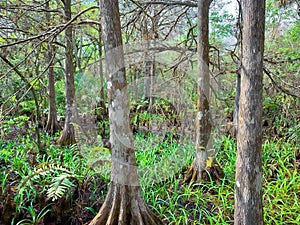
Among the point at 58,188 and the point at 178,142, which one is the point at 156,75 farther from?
the point at 58,188

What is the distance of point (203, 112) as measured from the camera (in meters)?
3.98

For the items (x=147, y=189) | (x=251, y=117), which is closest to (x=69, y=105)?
(x=147, y=189)

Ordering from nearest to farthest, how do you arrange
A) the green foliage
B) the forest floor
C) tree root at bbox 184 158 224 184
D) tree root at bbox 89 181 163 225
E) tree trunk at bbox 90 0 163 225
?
tree trunk at bbox 90 0 163 225 < tree root at bbox 89 181 163 225 < the green foliage < the forest floor < tree root at bbox 184 158 224 184

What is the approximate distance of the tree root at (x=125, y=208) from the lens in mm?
2697

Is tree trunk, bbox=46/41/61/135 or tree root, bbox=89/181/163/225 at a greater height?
tree trunk, bbox=46/41/61/135

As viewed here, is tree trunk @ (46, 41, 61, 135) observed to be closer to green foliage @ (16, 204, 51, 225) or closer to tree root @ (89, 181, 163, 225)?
green foliage @ (16, 204, 51, 225)

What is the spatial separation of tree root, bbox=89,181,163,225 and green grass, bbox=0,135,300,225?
59 centimetres

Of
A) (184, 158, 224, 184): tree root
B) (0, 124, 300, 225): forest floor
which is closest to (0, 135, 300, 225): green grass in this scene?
(0, 124, 300, 225): forest floor

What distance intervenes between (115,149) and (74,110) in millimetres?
3821

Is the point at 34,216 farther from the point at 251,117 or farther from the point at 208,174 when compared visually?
the point at 251,117

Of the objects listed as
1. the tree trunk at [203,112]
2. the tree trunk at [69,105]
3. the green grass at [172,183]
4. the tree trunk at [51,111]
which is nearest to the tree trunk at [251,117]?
the green grass at [172,183]

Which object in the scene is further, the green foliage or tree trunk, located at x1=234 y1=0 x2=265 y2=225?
the green foliage

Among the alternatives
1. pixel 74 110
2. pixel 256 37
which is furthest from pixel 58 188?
pixel 74 110

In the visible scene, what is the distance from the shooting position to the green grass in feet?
11.0
